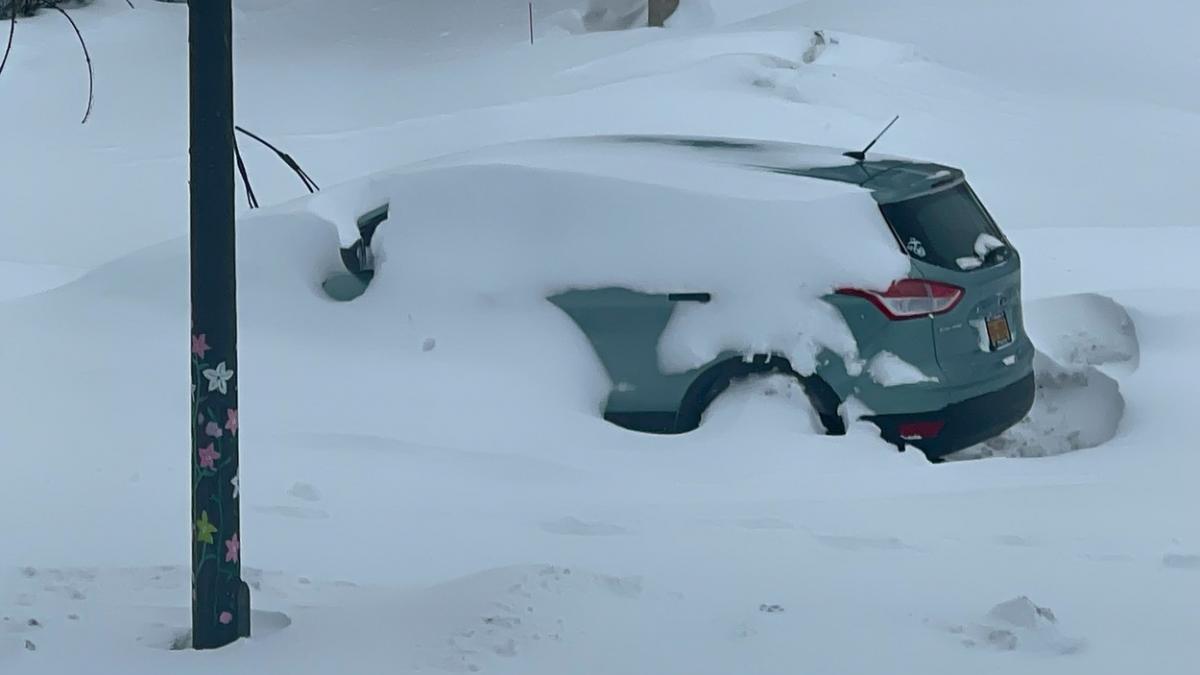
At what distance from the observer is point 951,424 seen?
19.5ft

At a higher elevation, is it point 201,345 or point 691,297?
point 201,345

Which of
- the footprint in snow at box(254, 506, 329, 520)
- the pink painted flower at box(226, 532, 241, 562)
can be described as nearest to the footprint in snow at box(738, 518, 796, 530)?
the footprint in snow at box(254, 506, 329, 520)

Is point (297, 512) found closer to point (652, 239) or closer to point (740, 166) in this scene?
point (652, 239)

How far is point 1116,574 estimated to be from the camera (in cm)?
457

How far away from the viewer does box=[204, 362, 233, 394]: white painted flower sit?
3.67 metres

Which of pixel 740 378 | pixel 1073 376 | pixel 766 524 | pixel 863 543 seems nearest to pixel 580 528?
pixel 766 524

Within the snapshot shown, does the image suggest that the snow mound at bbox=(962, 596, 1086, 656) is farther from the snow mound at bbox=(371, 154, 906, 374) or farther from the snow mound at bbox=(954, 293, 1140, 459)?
the snow mound at bbox=(954, 293, 1140, 459)

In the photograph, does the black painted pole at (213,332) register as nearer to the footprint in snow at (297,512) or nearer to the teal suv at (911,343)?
the footprint in snow at (297,512)

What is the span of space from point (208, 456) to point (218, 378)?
19 centimetres

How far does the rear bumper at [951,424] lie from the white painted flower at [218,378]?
3.00 metres

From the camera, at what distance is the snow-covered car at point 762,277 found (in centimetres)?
590

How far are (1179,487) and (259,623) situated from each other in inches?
135

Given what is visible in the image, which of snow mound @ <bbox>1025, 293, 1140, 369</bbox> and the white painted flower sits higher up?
the white painted flower

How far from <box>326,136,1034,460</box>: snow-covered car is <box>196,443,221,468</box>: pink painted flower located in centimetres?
259
